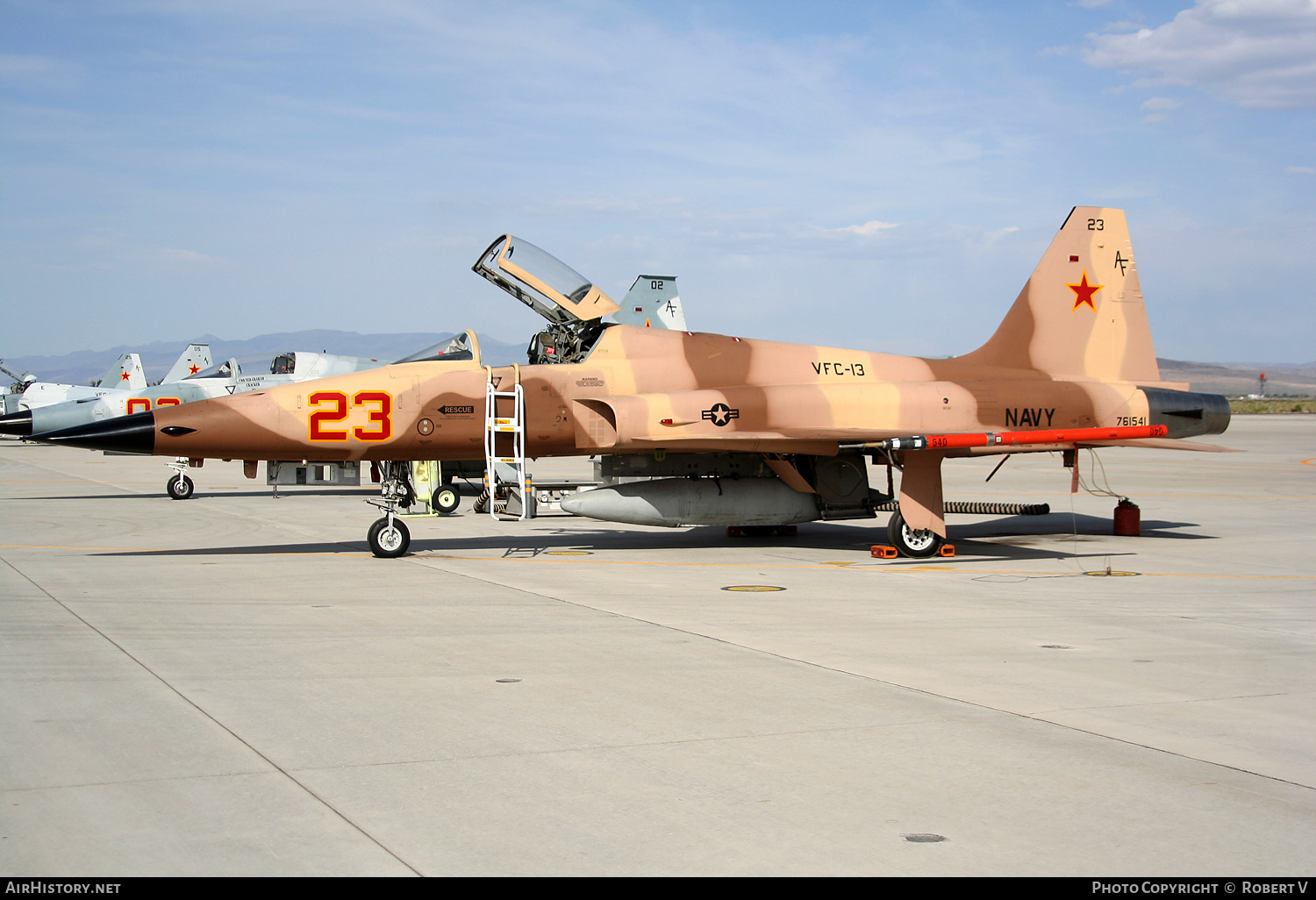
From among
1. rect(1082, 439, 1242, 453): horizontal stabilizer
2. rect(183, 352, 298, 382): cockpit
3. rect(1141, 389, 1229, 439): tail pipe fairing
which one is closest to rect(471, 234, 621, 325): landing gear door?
rect(1082, 439, 1242, 453): horizontal stabilizer

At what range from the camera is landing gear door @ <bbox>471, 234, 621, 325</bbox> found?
45.8ft

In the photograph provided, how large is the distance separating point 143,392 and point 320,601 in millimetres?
15210

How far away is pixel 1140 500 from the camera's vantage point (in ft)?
73.1

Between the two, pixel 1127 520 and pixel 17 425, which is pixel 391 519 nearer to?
pixel 1127 520

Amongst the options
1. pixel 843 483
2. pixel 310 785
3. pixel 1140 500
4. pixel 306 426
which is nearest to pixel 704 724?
pixel 310 785

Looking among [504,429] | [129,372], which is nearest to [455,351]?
[504,429]

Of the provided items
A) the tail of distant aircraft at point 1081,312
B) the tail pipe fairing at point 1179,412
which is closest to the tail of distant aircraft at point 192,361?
the tail of distant aircraft at point 1081,312

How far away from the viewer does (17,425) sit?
2070 cm

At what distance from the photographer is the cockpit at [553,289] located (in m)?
14.0

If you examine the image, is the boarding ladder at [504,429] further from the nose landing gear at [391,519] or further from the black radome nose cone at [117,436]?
the black radome nose cone at [117,436]

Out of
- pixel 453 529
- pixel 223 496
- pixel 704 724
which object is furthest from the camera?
pixel 223 496

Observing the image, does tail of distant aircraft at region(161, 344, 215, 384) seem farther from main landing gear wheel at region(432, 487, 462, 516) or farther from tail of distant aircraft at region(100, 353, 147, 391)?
main landing gear wheel at region(432, 487, 462, 516)

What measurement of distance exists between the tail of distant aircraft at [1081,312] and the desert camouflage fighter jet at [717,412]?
0.10 feet

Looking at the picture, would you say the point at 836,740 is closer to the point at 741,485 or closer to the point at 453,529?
the point at 741,485
